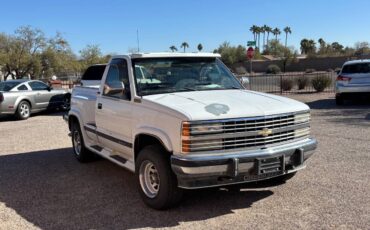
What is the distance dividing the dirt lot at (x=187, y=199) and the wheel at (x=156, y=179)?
0.51ft

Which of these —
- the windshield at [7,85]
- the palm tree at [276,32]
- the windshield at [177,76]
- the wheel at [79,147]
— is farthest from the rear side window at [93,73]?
the palm tree at [276,32]

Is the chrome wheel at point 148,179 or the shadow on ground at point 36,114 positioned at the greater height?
the chrome wheel at point 148,179

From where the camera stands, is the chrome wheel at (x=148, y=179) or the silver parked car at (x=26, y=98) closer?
the chrome wheel at (x=148, y=179)

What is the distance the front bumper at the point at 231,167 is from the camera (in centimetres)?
491

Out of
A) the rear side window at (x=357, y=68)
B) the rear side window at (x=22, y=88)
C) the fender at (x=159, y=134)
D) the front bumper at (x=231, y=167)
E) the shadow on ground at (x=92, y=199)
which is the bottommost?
the shadow on ground at (x=92, y=199)

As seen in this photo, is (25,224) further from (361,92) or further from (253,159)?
(361,92)

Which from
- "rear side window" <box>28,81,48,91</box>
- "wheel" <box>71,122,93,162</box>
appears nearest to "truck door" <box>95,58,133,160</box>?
"wheel" <box>71,122,93,162</box>

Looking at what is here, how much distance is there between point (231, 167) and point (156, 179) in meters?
1.15

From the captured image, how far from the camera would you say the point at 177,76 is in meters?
6.36

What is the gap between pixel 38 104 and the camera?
17.4m

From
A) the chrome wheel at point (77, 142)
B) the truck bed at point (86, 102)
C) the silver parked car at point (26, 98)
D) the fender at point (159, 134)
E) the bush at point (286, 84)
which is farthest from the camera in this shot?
the bush at point (286, 84)

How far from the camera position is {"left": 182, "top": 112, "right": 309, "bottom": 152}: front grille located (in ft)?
16.2

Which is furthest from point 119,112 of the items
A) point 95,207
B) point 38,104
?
point 38,104

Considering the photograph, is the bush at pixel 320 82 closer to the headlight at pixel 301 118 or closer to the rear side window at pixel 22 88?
the rear side window at pixel 22 88
